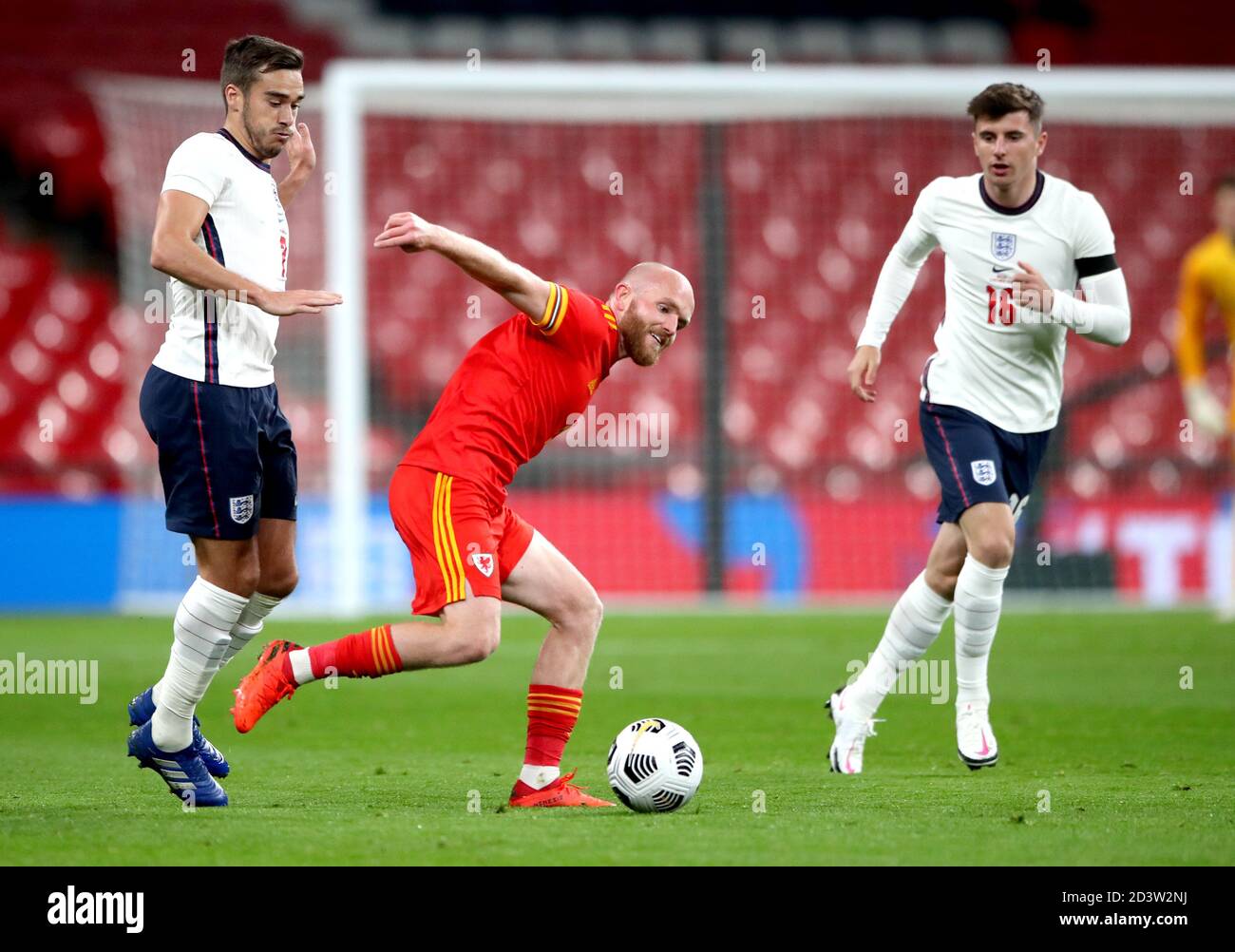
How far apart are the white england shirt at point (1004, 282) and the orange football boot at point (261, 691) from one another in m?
2.60

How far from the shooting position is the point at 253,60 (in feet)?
16.6

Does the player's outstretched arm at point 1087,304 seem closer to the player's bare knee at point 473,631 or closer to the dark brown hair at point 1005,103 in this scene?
the dark brown hair at point 1005,103

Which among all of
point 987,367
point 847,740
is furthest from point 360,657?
point 987,367

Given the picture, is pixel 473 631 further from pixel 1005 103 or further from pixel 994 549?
pixel 1005 103

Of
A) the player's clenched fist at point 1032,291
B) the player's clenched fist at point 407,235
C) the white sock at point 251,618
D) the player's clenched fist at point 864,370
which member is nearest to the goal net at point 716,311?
the player's clenched fist at point 864,370

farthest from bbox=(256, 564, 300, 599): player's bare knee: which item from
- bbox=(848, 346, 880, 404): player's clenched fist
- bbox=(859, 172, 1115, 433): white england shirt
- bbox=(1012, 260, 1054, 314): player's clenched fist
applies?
bbox=(1012, 260, 1054, 314): player's clenched fist

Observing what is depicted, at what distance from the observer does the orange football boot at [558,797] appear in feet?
16.7

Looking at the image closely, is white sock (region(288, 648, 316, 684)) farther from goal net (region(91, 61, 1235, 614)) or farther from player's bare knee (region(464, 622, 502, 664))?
goal net (region(91, 61, 1235, 614))

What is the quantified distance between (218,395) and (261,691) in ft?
2.75

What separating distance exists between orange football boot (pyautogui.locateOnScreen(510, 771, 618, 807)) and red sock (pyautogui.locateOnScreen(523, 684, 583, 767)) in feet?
0.21

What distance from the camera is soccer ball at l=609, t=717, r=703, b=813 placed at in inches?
194

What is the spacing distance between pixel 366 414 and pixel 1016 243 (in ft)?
33.7

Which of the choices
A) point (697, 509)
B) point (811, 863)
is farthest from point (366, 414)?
point (811, 863)

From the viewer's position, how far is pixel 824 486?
51.1 feet
